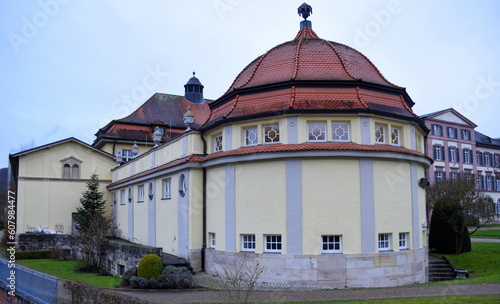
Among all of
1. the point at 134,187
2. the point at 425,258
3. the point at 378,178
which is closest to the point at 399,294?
the point at 378,178

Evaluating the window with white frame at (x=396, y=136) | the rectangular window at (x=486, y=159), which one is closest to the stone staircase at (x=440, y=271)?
the window with white frame at (x=396, y=136)

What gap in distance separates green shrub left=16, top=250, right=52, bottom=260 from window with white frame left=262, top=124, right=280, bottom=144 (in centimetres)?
2166

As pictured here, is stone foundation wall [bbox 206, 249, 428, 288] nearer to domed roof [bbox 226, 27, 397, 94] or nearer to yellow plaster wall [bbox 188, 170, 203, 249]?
yellow plaster wall [bbox 188, 170, 203, 249]

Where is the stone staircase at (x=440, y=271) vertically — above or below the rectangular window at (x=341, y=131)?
below

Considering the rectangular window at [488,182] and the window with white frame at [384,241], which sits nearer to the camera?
the window with white frame at [384,241]

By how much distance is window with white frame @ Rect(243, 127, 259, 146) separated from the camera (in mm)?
18141

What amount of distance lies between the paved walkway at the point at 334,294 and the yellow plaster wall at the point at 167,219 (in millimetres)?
6016

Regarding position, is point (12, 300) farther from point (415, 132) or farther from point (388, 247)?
point (415, 132)

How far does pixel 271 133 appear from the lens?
58.4ft

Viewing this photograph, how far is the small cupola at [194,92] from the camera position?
160ft

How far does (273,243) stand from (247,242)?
1256 millimetres

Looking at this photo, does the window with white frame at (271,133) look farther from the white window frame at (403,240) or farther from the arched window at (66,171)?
the arched window at (66,171)

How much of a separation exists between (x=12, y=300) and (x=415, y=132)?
17261mm

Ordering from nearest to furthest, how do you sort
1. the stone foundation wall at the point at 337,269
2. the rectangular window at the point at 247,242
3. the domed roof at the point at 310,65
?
the stone foundation wall at the point at 337,269, the rectangular window at the point at 247,242, the domed roof at the point at 310,65
